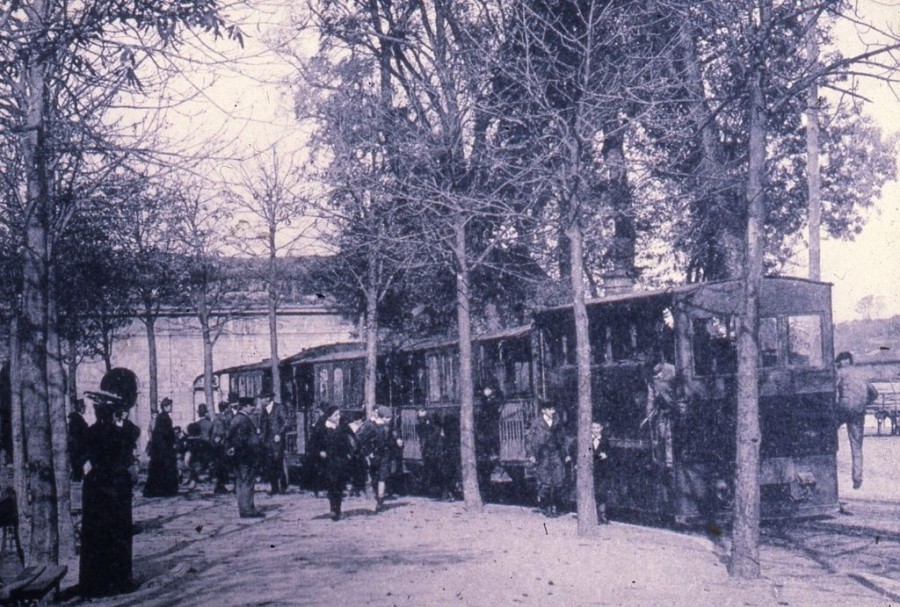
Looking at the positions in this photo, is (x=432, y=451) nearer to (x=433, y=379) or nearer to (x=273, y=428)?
(x=433, y=379)

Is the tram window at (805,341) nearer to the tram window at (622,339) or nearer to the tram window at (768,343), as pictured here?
the tram window at (768,343)

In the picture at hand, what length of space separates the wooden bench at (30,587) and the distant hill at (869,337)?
47286mm

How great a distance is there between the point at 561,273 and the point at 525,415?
29.5 feet

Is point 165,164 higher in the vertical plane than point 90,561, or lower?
higher

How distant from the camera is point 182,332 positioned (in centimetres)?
4678

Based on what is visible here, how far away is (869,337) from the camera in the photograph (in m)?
74.6

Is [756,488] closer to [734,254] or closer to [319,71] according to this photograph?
[734,254]

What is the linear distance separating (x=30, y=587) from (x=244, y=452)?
9.15m

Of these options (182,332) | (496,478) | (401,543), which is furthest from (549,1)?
(182,332)

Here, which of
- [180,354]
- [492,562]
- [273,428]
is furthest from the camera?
[180,354]

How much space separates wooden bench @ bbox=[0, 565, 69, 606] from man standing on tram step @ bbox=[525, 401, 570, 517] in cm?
926

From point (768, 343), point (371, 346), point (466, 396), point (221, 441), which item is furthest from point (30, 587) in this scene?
point (371, 346)

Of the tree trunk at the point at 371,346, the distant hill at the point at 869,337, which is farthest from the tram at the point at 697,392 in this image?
the distant hill at the point at 869,337

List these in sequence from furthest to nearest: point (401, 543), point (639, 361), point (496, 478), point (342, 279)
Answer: point (342, 279) → point (496, 478) → point (639, 361) → point (401, 543)
